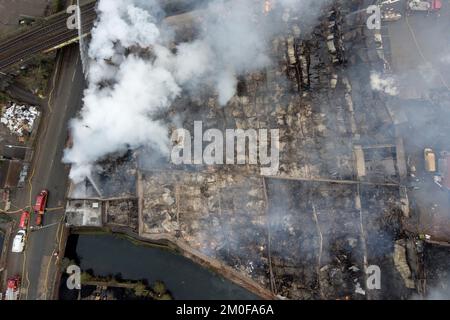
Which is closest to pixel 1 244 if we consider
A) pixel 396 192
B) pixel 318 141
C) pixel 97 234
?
pixel 97 234

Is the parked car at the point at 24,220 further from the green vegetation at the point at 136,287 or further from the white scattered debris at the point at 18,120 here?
the white scattered debris at the point at 18,120

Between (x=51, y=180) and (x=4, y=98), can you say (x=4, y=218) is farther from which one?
(x=4, y=98)

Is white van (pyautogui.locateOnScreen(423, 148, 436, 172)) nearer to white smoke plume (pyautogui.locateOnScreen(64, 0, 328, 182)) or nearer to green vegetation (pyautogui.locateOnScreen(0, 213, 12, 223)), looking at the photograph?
white smoke plume (pyautogui.locateOnScreen(64, 0, 328, 182))

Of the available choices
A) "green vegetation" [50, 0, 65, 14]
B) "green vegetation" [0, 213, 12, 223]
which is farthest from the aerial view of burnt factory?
"green vegetation" [50, 0, 65, 14]

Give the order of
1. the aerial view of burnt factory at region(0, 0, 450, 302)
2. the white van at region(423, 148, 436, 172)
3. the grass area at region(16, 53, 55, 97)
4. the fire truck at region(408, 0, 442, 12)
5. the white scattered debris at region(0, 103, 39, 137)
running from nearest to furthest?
the aerial view of burnt factory at region(0, 0, 450, 302) < the white van at region(423, 148, 436, 172) < the grass area at region(16, 53, 55, 97) < the white scattered debris at region(0, 103, 39, 137) < the fire truck at region(408, 0, 442, 12)

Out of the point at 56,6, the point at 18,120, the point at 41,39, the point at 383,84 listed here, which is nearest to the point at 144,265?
the point at 18,120

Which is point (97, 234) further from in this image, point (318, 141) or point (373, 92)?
point (373, 92)
